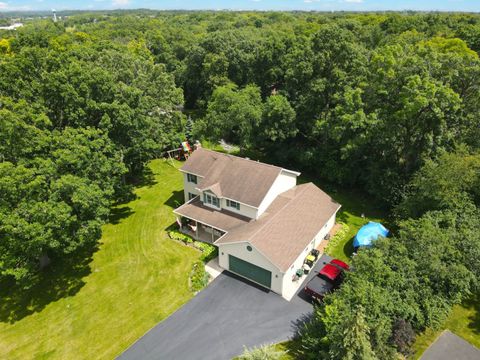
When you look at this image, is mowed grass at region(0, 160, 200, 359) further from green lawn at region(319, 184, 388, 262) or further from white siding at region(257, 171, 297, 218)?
green lawn at region(319, 184, 388, 262)

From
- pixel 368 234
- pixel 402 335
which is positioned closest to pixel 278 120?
pixel 368 234

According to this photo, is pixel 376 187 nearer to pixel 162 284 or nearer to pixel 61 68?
pixel 162 284

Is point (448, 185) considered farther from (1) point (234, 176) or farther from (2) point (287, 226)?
(1) point (234, 176)

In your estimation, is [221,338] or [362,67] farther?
[362,67]

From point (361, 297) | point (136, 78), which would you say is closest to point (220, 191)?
point (361, 297)

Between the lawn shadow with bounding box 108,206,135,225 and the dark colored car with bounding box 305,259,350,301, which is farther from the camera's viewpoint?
the lawn shadow with bounding box 108,206,135,225

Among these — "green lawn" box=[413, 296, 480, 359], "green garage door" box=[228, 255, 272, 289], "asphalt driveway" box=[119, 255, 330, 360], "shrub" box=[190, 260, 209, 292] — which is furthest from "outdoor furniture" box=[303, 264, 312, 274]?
"green lawn" box=[413, 296, 480, 359]
